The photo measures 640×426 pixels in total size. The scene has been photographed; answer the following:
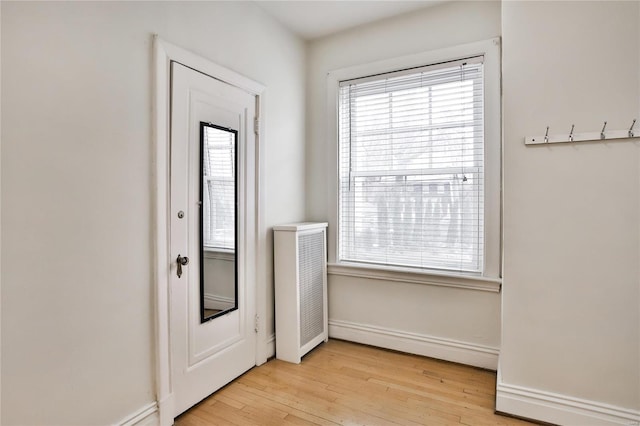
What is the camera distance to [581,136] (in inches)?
74.9

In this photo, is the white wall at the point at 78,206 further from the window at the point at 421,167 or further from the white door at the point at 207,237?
the window at the point at 421,167

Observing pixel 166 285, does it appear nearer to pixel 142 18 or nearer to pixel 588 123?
pixel 142 18

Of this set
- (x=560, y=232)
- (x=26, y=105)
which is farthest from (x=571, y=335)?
(x=26, y=105)

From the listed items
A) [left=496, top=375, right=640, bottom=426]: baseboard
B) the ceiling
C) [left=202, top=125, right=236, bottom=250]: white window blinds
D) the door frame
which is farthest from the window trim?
the door frame

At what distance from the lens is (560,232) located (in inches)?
77.4

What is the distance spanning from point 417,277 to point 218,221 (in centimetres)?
167

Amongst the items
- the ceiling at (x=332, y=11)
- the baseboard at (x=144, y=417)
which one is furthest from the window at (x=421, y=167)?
the baseboard at (x=144, y=417)

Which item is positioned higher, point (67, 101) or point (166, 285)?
point (67, 101)

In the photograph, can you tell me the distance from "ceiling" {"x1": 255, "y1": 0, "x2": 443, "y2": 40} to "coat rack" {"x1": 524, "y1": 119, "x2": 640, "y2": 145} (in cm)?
147

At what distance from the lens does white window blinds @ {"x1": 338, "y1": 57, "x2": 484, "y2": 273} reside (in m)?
2.70

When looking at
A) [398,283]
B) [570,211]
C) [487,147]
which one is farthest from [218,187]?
[570,211]

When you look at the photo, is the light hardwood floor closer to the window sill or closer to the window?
the window sill

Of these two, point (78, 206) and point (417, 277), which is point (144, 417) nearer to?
point (78, 206)

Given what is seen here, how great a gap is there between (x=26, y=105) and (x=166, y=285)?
107 centimetres
